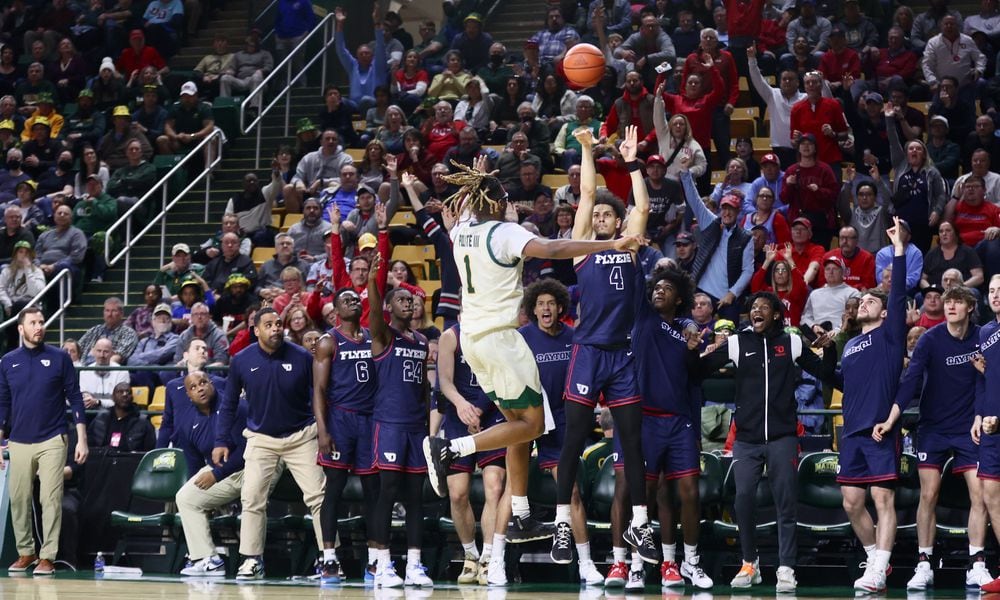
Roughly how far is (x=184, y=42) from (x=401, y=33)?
422 centimetres

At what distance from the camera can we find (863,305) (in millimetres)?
10719

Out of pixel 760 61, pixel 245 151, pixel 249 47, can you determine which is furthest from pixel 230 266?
pixel 760 61

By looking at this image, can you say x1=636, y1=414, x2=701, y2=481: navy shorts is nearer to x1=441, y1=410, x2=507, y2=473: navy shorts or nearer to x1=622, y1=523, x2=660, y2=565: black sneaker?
x1=622, y1=523, x2=660, y2=565: black sneaker

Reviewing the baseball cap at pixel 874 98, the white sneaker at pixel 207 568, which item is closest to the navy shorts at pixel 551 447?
the white sneaker at pixel 207 568

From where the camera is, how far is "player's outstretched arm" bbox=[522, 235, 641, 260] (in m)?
8.27

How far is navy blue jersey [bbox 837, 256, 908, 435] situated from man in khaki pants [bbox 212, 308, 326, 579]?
4584 millimetres

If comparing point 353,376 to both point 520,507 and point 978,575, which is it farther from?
point 978,575

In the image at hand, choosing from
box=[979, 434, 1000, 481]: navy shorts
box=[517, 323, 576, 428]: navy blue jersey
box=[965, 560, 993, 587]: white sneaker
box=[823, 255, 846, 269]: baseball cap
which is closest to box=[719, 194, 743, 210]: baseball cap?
box=[823, 255, 846, 269]: baseball cap

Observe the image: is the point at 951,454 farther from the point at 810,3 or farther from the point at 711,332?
the point at 810,3

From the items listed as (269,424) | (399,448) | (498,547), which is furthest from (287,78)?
(498,547)

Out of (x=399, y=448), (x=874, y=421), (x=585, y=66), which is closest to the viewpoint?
(x=874, y=421)

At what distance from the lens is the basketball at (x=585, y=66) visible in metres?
13.2

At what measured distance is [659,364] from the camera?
34.5 ft

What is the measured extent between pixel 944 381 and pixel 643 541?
2.81m
